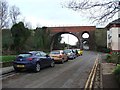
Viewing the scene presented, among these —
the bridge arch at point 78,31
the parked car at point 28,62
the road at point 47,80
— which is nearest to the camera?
the road at point 47,80

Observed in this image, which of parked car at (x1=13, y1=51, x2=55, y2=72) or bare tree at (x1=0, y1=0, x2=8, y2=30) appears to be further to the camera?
bare tree at (x1=0, y1=0, x2=8, y2=30)

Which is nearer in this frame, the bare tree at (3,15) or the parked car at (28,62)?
the parked car at (28,62)

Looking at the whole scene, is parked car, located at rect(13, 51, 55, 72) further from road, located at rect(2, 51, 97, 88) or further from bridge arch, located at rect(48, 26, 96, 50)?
bridge arch, located at rect(48, 26, 96, 50)

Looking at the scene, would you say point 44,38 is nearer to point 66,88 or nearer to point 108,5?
point 108,5

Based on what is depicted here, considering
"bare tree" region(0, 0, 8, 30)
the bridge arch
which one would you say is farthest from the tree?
the bridge arch

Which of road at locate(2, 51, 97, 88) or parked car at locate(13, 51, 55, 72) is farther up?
parked car at locate(13, 51, 55, 72)

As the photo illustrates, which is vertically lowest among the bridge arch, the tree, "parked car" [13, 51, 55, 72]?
Answer: "parked car" [13, 51, 55, 72]

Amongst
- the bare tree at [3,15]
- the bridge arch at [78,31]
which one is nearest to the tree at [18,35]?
the bare tree at [3,15]

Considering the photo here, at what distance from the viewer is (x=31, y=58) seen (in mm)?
19531

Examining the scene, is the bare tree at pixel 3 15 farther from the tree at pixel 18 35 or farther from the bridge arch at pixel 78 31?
the bridge arch at pixel 78 31

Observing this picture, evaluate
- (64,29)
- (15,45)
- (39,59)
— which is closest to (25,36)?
(15,45)

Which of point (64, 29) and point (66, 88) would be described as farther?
point (64, 29)

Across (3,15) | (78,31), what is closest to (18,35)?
(3,15)

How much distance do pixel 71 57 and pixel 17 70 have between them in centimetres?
2181
